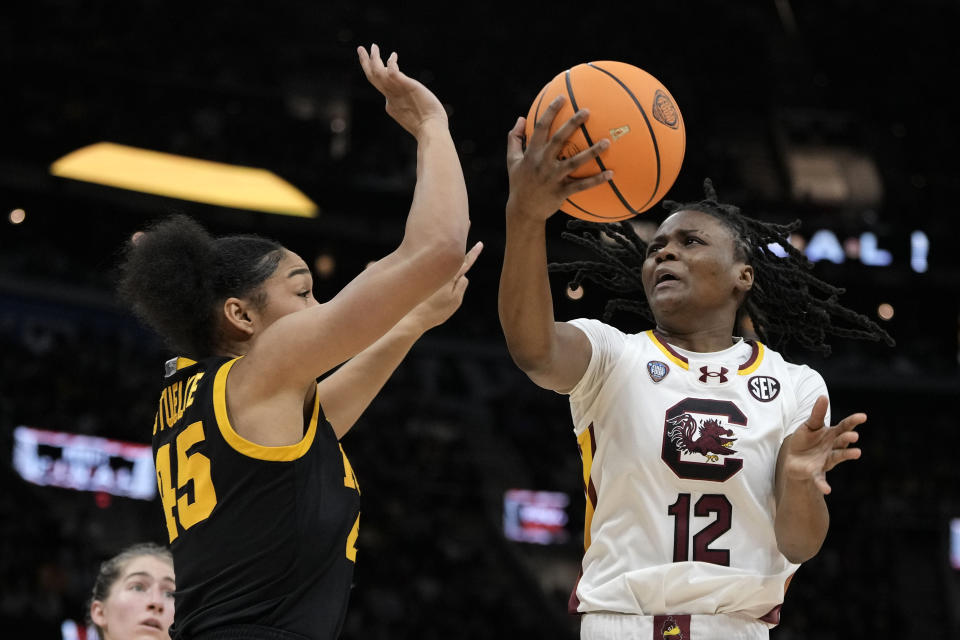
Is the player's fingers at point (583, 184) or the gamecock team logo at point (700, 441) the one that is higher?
the player's fingers at point (583, 184)

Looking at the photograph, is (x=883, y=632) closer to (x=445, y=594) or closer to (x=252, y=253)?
(x=445, y=594)

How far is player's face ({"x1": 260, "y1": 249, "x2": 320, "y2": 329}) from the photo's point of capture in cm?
305

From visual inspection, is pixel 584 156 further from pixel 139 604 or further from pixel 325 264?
pixel 325 264

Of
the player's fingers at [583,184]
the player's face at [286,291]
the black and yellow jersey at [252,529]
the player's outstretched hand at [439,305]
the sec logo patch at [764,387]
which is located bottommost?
the black and yellow jersey at [252,529]

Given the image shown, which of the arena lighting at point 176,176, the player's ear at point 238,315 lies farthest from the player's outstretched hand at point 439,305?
the arena lighting at point 176,176

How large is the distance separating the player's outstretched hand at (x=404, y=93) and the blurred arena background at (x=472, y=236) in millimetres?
10384

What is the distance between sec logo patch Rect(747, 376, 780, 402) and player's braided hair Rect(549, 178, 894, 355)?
43 centimetres

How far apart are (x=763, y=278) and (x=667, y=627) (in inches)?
52.3

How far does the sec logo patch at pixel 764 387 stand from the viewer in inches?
133

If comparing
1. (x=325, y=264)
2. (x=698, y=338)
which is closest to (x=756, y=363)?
(x=698, y=338)

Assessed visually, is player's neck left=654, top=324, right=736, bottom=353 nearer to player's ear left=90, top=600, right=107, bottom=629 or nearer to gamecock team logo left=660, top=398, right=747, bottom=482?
gamecock team logo left=660, top=398, right=747, bottom=482

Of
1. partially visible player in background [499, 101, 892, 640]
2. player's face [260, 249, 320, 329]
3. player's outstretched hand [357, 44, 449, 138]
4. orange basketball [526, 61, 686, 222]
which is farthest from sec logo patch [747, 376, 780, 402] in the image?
player's face [260, 249, 320, 329]

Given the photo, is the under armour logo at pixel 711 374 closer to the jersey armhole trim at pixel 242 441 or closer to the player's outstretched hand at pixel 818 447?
the player's outstretched hand at pixel 818 447

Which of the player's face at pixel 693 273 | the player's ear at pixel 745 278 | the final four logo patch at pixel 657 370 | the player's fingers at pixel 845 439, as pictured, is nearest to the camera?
the player's fingers at pixel 845 439
